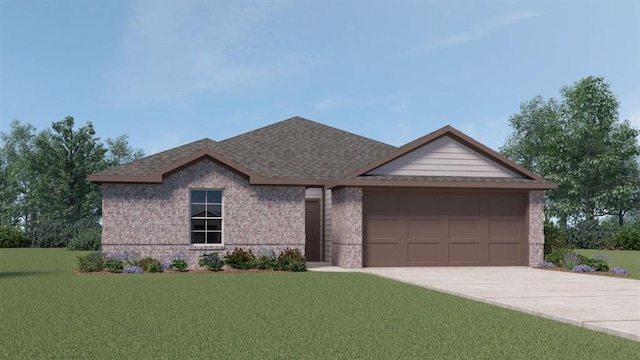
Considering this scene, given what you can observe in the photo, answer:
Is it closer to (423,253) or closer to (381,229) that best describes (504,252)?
(423,253)

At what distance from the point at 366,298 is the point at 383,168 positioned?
9.86m

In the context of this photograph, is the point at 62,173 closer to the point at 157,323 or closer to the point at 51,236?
the point at 51,236

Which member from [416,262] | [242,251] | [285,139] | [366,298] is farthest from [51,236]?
[366,298]

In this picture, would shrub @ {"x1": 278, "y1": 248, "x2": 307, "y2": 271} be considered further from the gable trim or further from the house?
the gable trim

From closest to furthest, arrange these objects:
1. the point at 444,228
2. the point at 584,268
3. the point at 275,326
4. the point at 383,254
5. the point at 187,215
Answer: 1. the point at 275,326
2. the point at 584,268
3. the point at 187,215
4. the point at 383,254
5. the point at 444,228

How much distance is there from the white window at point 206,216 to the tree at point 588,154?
1526 inches

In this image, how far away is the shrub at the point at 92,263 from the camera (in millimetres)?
20328

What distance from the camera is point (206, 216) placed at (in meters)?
22.1

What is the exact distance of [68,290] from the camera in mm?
15047

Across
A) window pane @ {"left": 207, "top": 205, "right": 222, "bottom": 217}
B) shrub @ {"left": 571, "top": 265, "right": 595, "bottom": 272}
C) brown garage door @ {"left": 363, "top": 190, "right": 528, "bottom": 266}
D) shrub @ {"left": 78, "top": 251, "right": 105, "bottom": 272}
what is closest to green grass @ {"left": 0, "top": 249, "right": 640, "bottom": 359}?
shrub @ {"left": 78, "top": 251, "right": 105, "bottom": 272}

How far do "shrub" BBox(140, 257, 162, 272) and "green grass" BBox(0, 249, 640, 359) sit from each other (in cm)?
492

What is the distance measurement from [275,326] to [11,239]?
42.5 metres

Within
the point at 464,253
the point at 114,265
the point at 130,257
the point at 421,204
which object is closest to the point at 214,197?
the point at 130,257

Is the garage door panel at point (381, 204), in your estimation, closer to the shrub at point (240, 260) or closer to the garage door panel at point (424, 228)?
the garage door panel at point (424, 228)
